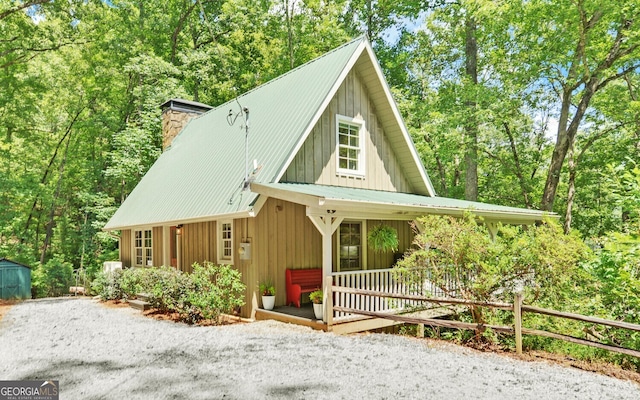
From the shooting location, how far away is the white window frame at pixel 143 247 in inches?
607

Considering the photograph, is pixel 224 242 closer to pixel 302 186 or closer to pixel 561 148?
pixel 302 186

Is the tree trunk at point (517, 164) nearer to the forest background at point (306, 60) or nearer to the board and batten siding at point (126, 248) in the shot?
the forest background at point (306, 60)

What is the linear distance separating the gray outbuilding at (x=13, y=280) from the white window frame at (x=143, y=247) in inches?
170

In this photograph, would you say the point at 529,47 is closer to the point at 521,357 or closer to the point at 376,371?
the point at 521,357

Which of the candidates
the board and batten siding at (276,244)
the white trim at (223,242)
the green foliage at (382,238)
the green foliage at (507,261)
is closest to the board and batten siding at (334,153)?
the board and batten siding at (276,244)

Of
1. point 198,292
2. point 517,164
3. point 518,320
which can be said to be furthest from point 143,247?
point 517,164

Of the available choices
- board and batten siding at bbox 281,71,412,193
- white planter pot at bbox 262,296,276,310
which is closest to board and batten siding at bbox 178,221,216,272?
white planter pot at bbox 262,296,276,310

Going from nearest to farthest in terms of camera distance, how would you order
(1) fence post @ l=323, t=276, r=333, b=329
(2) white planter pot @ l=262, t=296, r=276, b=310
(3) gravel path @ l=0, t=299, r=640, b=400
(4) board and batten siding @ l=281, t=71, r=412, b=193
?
(3) gravel path @ l=0, t=299, r=640, b=400 < (1) fence post @ l=323, t=276, r=333, b=329 < (2) white planter pot @ l=262, t=296, r=276, b=310 < (4) board and batten siding @ l=281, t=71, r=412, b=193

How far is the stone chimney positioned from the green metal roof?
226 centimetres

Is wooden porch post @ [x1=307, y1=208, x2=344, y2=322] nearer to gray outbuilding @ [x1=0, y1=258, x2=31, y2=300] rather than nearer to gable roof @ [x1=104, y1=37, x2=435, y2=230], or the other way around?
gable roof @ [x1=104, y1=37, x2=435, y2=230]

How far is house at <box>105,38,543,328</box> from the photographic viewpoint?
9422 millimetres

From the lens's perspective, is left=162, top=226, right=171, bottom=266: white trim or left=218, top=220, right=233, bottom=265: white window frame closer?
left=218, top=220, right=233, bottom=265: white window frame

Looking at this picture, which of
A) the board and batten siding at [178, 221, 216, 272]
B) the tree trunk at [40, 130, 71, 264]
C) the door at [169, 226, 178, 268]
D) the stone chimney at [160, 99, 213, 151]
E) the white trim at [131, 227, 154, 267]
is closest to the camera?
the board and batten siding at [178, 221, 216, 272]

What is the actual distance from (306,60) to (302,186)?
18.0 m
